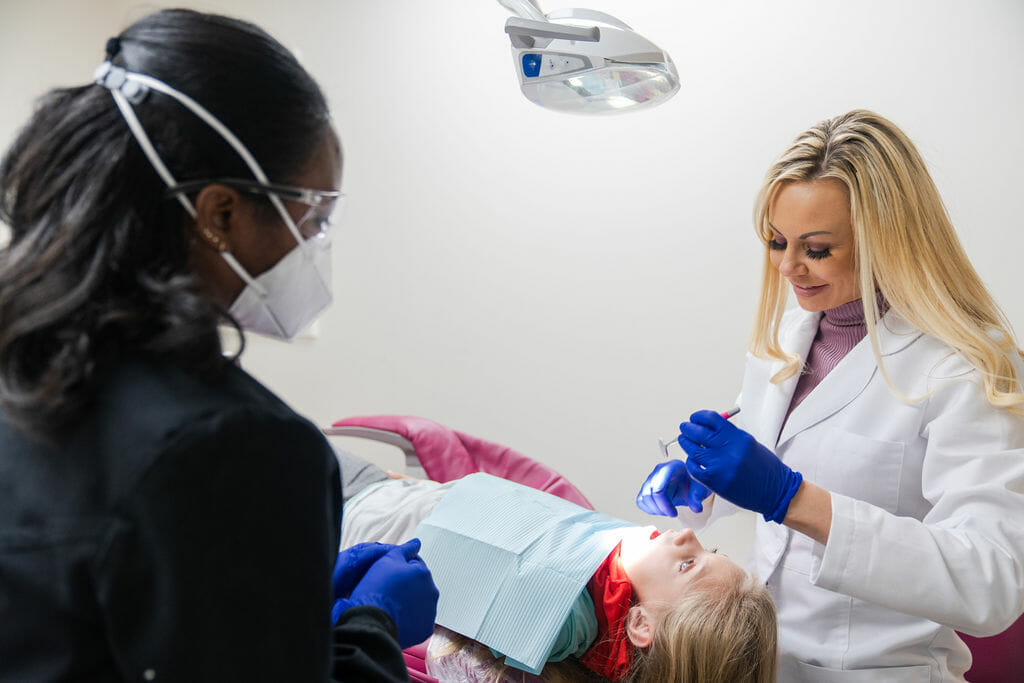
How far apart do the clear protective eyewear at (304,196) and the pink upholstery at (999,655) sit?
1.58m

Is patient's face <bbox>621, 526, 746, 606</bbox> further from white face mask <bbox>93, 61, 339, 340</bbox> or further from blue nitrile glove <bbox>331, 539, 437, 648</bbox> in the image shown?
white face mask <bbox>93, 61, 339, 340</bbox>

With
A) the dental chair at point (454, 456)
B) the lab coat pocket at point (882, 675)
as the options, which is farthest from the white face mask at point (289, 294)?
the dental chair at point (454, 456)

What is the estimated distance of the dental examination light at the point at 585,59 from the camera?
56.2 inches

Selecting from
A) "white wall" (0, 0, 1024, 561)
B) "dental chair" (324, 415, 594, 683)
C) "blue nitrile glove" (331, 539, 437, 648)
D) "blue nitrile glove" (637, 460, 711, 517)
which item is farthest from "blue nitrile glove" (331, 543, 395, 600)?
"white wall" (0, 0, 1024, 561)

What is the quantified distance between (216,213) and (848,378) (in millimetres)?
1215

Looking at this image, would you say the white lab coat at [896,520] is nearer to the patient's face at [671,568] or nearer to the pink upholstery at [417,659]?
the patient's face at [671,568]

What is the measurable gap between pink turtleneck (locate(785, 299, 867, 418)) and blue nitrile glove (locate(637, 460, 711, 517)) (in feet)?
0.79

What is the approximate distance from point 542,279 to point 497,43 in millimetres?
801

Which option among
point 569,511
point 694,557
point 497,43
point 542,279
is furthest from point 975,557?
point 497,43

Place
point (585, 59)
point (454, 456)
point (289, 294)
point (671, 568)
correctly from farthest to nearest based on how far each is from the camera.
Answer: point (454, 456)
point (671, 568)
point (585, 59)
point (289, 294)

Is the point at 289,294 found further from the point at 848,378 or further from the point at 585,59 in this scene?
the point at 848,378

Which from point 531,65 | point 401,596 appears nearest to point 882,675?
point 401,596

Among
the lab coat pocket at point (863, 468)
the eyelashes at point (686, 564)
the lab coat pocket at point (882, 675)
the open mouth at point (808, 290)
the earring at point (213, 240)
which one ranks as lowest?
the lab coat pocket at point (882, 675)

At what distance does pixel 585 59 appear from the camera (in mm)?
1444
